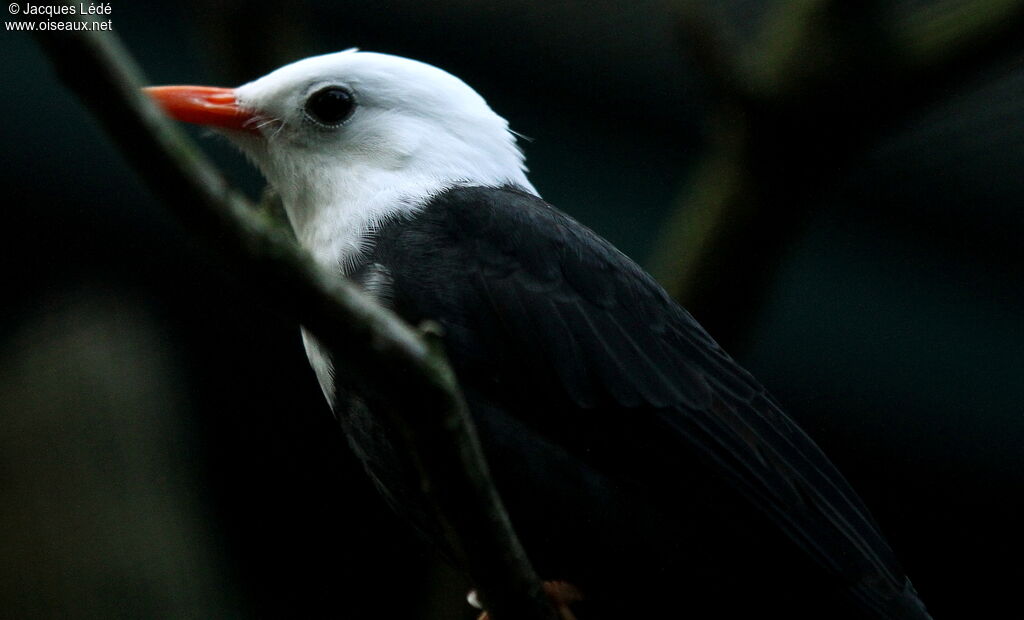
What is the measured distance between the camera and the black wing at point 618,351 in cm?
291

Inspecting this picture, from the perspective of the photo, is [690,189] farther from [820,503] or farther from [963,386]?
[963,386]

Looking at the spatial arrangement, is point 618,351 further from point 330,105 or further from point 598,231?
point 598,231

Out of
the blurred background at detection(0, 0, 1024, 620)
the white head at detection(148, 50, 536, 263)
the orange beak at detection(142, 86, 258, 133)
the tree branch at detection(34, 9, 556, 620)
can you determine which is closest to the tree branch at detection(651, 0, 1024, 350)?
the blurred background at detection(0, 0, 1024, 620)

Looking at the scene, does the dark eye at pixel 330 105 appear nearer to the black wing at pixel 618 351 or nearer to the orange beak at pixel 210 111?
the orange beak at pixel 210 111

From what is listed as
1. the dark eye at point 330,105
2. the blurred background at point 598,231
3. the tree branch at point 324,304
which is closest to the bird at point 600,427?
the dark eye at point 330,105

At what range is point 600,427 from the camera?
115 inches

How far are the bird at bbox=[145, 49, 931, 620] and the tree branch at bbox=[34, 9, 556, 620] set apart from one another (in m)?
0.65

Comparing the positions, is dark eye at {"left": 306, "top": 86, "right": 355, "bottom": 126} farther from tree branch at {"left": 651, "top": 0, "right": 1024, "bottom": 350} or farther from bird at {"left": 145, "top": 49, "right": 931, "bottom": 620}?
tree branch at {"left": 651, "top": 0, "right": 1024, "bottom": 350}

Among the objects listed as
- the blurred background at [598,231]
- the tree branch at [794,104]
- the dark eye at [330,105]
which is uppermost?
the tree branch at [794,104]

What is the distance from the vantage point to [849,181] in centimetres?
559

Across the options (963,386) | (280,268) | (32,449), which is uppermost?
(280,268)

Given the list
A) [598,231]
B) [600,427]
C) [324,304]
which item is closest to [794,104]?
[600,427]

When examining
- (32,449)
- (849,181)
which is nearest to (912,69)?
(849,181)

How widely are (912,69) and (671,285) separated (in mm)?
1048
